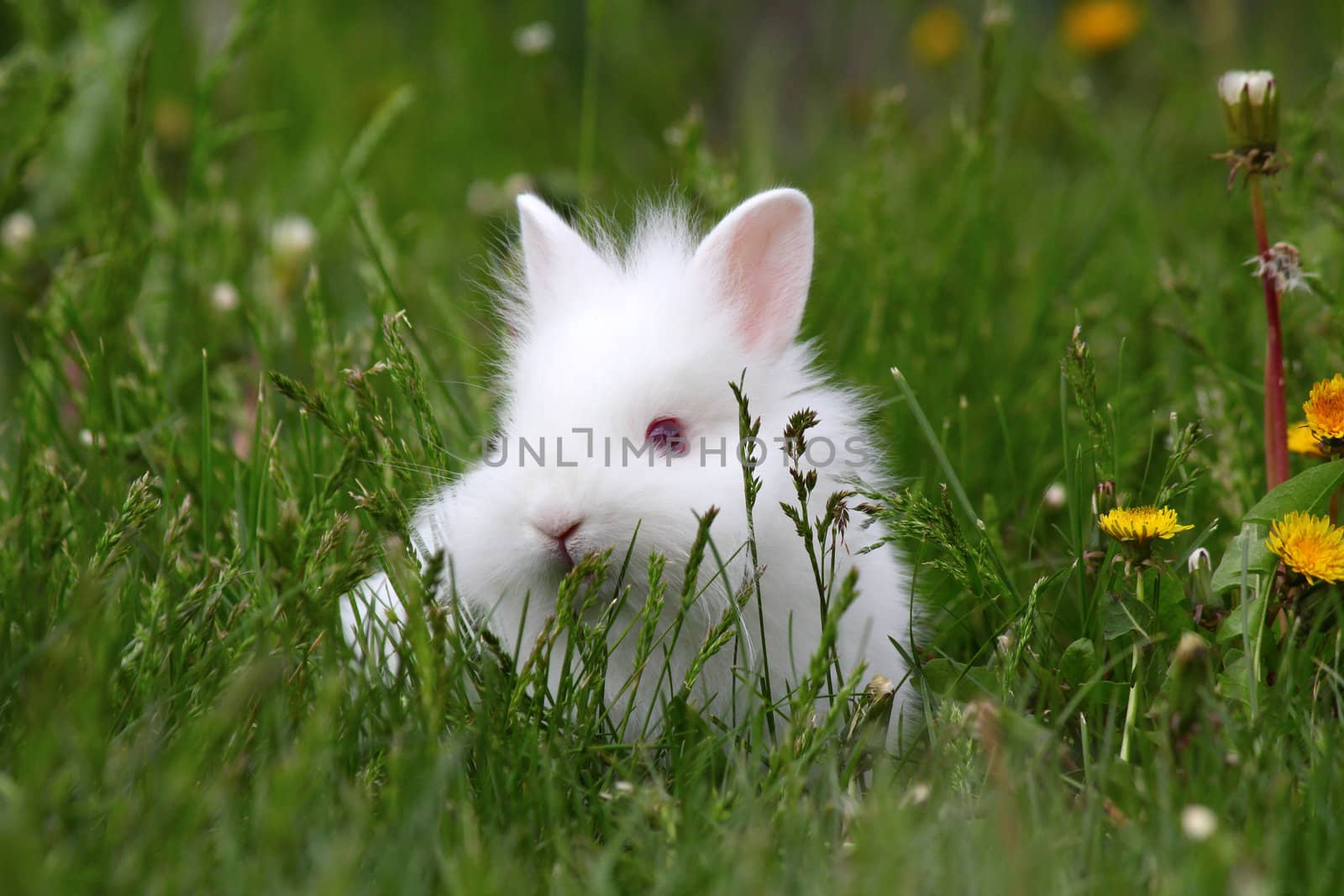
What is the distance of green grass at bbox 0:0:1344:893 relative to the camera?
158 cm

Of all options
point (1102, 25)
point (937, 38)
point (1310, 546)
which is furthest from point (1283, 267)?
point (937, 38)

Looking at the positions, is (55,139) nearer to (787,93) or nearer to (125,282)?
(125,282)

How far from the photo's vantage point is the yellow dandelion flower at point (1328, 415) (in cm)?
218

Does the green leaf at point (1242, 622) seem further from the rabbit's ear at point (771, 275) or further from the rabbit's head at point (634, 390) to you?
the rabbit's ear at point (771, 275)

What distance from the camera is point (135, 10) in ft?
19.0

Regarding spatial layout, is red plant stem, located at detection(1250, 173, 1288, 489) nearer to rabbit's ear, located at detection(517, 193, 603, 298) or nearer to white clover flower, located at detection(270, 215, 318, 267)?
rabbit's ear, located at detection(517, 193, 603, 298)

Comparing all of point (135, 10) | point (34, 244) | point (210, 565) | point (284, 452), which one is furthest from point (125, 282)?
point (135, 10)

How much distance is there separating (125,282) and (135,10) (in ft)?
10.7

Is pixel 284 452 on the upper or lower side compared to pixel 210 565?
upper

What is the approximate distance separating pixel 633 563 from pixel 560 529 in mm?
138

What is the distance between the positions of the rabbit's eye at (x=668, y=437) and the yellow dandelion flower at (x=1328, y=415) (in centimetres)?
110

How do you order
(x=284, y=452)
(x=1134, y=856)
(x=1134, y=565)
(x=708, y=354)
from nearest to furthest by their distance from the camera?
(x=1134, y=856)
(x=1134, y=565)
(x=708, y=354)
(x=284, y=452)

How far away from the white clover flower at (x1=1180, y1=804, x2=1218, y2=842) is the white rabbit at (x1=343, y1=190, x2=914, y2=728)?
53cm

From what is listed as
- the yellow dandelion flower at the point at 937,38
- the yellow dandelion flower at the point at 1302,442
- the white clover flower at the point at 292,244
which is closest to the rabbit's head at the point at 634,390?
the yellow dandelion flower at the point at 1302,442
